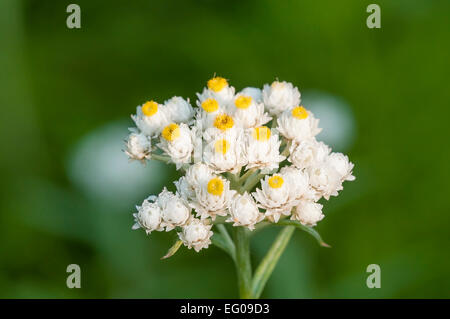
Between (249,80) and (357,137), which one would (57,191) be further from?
(357,137)

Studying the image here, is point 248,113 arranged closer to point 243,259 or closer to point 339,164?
point 339,164

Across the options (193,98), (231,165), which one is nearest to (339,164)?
(231,165)

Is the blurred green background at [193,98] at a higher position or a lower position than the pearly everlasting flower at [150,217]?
higher

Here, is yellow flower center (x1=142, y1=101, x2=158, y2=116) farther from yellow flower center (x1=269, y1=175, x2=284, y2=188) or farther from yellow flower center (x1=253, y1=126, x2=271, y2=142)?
yellow flower center (x1=269, y1=175, x2=284, y2=188)

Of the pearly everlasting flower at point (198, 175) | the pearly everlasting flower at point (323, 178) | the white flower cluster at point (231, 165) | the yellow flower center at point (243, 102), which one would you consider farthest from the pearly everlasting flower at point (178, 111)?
the pearly everlasting flower at point (323, 178)

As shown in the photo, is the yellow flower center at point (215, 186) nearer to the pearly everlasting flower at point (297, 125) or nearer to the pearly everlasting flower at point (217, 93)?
the pearly everlasting flower at point (297, 125)

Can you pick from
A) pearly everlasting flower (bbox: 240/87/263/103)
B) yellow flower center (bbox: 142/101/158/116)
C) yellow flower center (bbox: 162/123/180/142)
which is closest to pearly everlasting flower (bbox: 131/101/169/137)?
yellow flower center (bbox: 142/101/158/116)
